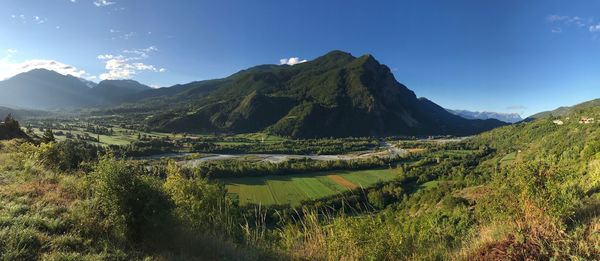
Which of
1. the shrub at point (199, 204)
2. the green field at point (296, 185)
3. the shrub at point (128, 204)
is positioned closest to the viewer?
the shrub at point (128, 204)

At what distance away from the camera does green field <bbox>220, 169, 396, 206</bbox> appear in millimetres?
67438

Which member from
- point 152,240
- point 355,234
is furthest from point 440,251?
point 152,240

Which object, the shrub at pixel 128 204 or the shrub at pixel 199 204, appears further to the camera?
the shrub at pixel 199 204

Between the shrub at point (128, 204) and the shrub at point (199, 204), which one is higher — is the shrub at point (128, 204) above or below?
above

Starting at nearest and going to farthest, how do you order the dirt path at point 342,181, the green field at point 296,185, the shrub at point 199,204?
the shrub at point 199,204
the green field at point 296,185
the dirt path at point 342,181

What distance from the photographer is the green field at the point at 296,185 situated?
67.4m

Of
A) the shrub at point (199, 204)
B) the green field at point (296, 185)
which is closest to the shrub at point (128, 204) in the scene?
the shrub at point (199, 204)

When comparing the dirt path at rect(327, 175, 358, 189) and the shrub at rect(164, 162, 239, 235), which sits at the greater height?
the shrub at rect(164, 162, 239, 235)

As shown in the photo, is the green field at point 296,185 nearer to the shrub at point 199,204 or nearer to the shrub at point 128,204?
the shrub at point 199,204

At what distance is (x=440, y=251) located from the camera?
664 cm

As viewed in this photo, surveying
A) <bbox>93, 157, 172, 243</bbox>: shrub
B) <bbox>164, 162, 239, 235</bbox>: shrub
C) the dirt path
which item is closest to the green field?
the dirt path

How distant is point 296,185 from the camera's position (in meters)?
80.5

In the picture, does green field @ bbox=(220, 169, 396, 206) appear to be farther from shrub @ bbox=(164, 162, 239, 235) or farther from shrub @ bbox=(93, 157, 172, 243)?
shrub @ bbox=(93, 157, 172, 243)

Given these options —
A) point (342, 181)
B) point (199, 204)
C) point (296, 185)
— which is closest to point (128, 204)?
point (199, 204)
